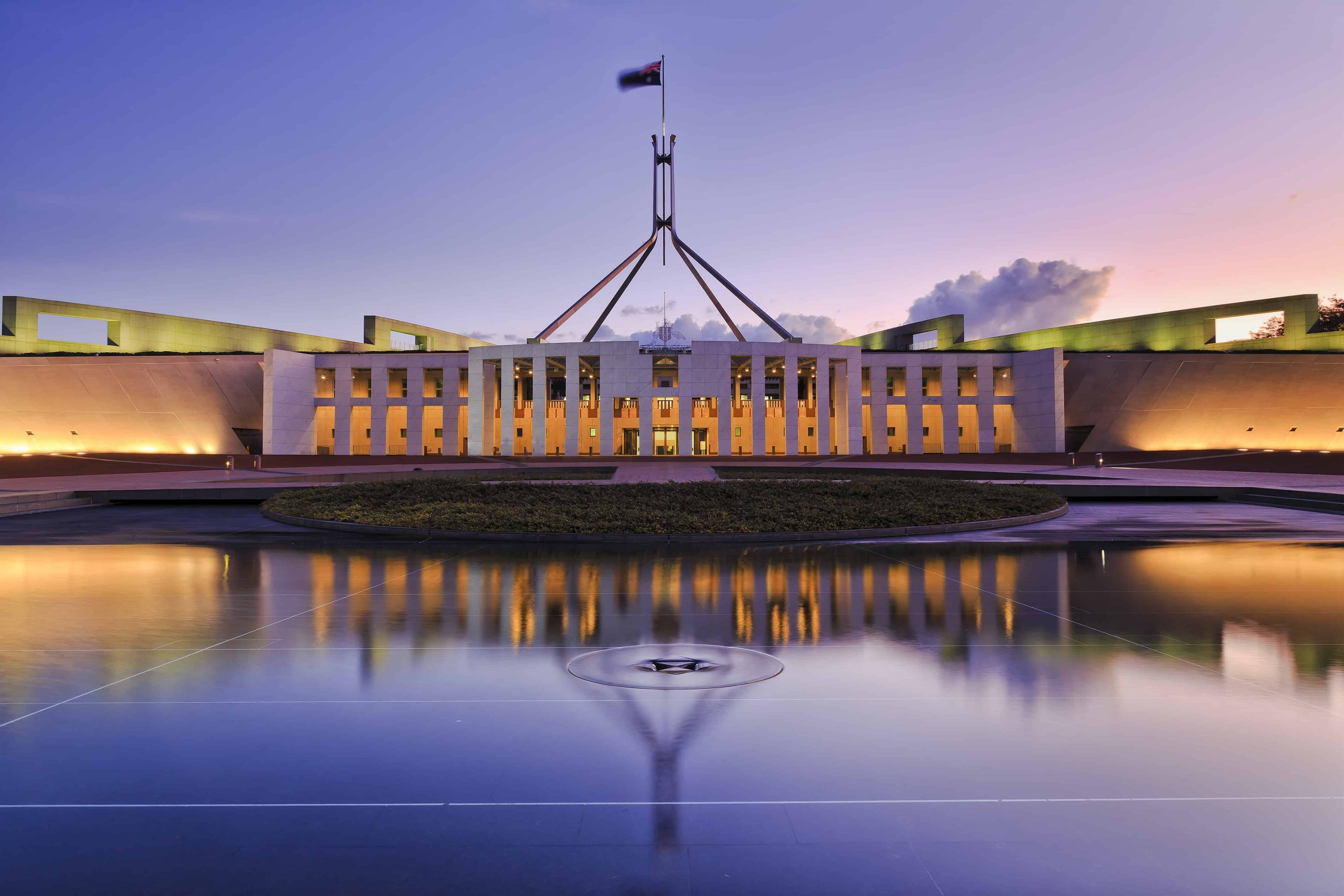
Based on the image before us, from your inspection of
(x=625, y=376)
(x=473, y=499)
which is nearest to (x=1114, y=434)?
(x=625, y=376)

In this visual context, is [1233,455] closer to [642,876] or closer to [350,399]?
[642,876]

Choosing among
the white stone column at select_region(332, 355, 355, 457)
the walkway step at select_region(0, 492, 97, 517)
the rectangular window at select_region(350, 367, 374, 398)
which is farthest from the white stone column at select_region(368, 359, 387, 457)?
the walkway step at select_region(0, 492, 97, 517)

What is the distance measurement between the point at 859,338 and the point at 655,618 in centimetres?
8091

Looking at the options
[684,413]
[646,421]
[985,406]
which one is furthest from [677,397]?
[985,406]

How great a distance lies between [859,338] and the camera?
85.8 meters

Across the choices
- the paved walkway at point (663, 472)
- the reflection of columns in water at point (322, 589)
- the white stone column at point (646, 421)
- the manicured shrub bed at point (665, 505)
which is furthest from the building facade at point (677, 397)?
the reflection of columns in water at point (322, 589)

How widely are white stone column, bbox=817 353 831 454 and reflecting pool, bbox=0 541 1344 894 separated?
42.0 meters

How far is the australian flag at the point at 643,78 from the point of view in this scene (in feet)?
187

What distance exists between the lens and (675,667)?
634 cm

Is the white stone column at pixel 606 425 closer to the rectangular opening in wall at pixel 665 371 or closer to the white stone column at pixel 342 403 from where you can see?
the rectangular opening in wall at pixel 665 371

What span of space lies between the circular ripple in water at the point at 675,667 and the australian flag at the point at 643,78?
184ft

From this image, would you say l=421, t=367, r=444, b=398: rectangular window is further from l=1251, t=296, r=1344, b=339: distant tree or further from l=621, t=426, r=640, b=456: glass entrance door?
l=1251, t=296, r=1344, b=339: distant tree

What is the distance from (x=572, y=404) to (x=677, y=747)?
45.0 m

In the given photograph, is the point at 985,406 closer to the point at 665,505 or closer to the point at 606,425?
the point at 606,425
